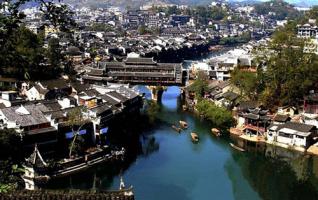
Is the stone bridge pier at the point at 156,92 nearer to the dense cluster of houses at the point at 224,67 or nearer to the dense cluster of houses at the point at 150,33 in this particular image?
the dense cluster of houses at the point at 150,33

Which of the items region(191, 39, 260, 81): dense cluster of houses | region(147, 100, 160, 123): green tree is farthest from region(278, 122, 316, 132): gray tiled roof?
region(191, 39, 260, 81): dense cluster of houses

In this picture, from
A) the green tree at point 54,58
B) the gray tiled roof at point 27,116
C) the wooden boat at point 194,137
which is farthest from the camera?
the green tree at point 54,58

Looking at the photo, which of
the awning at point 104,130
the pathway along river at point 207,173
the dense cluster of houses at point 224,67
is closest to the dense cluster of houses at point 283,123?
the pathway along river at point 207,173

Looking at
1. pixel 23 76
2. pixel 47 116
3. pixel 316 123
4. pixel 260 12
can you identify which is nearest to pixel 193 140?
pixel 316 123

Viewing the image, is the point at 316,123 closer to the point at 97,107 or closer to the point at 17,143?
the point at 97,107

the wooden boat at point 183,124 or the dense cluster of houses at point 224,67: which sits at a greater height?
the dense cluster of houses at point 224,67

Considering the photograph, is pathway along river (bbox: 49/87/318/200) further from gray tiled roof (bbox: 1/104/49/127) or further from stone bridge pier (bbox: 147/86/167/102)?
stone bridge pier (bbox: 147/86/167/102)

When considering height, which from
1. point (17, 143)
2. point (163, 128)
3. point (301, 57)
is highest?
point (301, 57)
